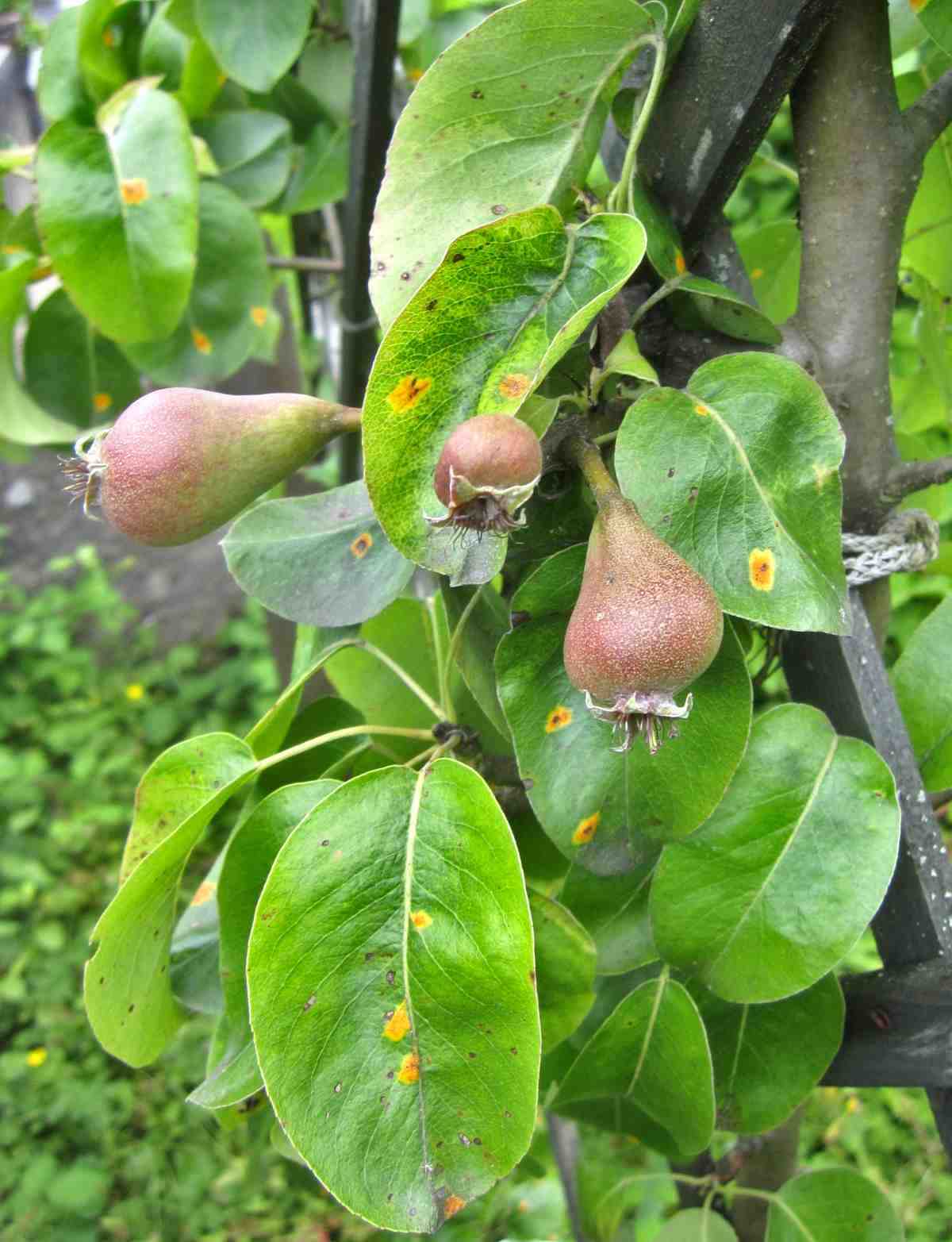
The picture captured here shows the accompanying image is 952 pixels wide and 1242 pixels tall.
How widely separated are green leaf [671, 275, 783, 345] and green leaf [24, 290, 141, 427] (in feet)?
2.05

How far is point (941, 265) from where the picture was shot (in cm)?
67

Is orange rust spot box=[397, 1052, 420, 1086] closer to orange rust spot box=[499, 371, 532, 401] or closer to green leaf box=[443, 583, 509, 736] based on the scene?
green leaf box=[443, 583, 509, 736]

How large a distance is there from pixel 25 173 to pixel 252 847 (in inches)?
30.4

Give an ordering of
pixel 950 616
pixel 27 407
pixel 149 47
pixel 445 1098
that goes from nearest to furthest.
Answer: pixel 445 1098 → pixel 950 616 → pixel 149 47 → pixel 27 407

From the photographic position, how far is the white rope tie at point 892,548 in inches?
19.6

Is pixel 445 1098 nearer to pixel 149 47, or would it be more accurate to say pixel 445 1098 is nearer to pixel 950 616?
pixel 950 616

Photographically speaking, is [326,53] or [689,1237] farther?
[326,53]

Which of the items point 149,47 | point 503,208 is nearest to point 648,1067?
point 503,208

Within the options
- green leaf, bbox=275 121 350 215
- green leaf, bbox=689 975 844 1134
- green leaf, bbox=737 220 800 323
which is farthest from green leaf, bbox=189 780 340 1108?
green leaf, bbox=275 121 350 215

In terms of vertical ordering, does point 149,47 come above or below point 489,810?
above

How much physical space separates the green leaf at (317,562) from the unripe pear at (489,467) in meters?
0.14

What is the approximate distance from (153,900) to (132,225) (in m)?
0.49

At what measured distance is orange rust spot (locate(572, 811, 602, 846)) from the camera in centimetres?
42

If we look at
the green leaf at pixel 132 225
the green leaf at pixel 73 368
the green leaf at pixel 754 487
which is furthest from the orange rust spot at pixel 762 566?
the green leaf at pixel 73 368
